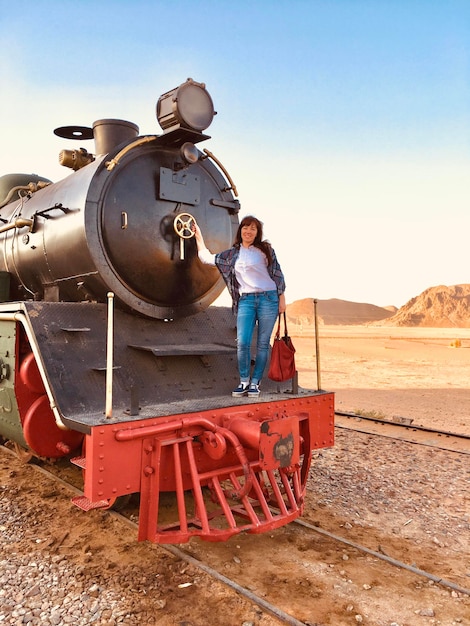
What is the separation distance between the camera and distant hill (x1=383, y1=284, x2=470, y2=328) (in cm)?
8075

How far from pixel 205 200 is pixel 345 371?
13408 millimetres

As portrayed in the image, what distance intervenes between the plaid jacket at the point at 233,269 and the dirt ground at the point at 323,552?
6.38 ft

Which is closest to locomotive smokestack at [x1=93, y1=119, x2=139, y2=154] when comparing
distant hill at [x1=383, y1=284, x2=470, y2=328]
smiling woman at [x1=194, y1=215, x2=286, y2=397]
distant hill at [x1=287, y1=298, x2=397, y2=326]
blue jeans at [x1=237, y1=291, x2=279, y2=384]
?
smiling woman at [x1=194, y1=215, x2=286, y2=397]

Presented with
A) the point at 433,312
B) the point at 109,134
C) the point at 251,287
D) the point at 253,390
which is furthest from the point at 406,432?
the point at 433,312

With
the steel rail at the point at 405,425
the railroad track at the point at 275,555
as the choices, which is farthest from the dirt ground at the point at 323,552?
the steel rail at the point at 405,425

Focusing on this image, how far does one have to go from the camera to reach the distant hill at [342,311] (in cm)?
10719

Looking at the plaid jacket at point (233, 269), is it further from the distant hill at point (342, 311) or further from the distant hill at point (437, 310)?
the distant hill at point (342, 311)

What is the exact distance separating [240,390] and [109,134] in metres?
2.67

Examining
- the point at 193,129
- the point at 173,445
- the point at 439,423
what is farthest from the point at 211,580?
the point at 439,423

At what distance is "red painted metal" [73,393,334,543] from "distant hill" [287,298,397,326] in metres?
101

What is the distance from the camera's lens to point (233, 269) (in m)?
4.26

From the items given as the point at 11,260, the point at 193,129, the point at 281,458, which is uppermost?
the point at 193,129

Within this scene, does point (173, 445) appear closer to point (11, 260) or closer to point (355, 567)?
point (355, 567)

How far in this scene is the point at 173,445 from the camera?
331 cm
